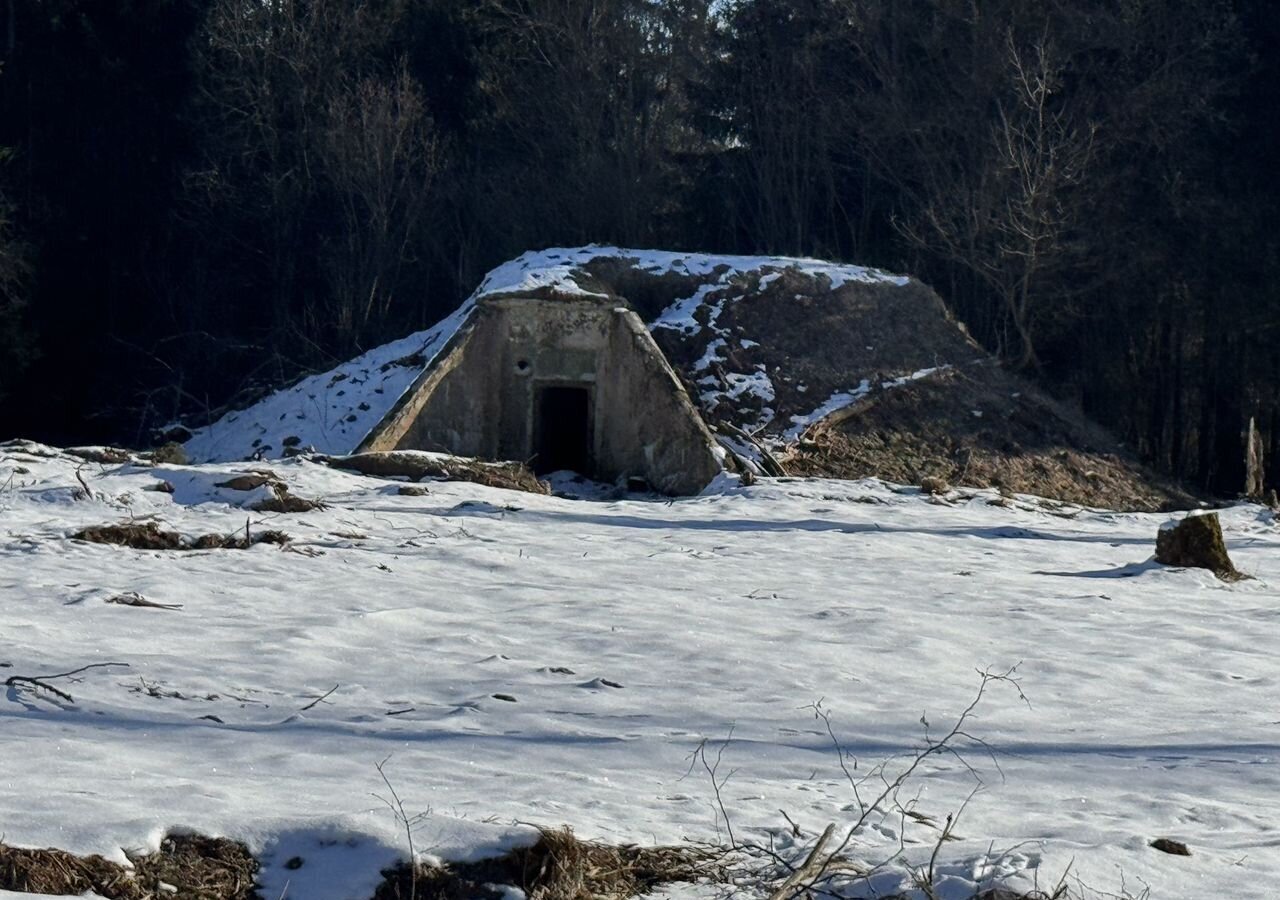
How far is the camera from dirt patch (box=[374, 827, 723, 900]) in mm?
4848

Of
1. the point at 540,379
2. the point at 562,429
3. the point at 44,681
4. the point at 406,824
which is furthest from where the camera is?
the point at 562,429

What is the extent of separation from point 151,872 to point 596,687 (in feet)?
10.8

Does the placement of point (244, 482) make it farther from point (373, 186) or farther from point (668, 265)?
point (373, 186)

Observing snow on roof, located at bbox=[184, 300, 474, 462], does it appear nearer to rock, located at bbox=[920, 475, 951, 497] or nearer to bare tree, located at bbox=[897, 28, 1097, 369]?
rock, located at bbox=[920, 475, 951, 497]

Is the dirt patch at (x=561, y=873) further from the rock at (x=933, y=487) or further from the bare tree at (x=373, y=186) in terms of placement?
the bare tree at (x=373, y=186)

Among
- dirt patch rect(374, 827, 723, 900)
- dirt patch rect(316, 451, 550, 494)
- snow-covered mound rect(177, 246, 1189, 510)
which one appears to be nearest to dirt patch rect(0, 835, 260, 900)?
dirt patch rect(374, 827, 723, 900)

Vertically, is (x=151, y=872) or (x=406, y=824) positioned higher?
(x=406, y=824)

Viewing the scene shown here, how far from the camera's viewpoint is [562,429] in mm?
21578

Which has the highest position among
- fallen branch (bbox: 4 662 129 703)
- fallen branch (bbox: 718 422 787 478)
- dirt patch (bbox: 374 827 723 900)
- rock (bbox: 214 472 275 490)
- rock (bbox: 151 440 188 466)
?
fallen branch (bbox: 718 422 787 478)

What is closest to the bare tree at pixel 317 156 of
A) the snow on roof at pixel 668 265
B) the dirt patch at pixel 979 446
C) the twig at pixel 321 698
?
the snow on roof at pixel 668 265

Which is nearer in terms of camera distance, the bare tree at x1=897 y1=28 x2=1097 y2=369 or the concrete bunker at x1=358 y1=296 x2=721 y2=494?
the concrete bunker at x1=358 y1=296 x2=721 y2=494

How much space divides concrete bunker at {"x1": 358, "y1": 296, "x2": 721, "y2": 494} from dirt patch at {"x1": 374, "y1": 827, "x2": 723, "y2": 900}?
48.4 ft

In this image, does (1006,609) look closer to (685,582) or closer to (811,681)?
(685,582)

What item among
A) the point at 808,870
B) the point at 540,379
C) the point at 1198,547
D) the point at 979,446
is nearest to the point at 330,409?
the point at 540,379
